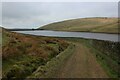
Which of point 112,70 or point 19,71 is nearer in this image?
point 19,71

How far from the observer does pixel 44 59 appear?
27.1 meters

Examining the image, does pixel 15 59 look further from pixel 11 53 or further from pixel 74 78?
pixel 74 78

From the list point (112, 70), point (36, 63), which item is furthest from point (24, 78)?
point (112, 70)

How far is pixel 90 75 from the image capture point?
71.5 feet

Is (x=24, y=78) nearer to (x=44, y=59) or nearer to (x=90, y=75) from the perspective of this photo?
(x=90, y=75)

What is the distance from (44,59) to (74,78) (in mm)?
7475

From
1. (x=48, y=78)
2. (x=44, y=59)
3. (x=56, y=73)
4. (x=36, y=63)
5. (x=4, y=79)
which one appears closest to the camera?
(x=4, y=79)

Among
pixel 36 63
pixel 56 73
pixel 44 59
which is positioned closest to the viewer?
pixel 56 73

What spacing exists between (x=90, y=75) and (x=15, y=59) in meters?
6.86

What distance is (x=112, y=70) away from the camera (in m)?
24.7

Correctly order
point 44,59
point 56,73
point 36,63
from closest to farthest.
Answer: point 56,73 → point 36,63 → point 44,59

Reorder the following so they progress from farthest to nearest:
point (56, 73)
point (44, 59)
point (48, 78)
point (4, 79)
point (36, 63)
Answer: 1. point (44, 59)
2. point (36, 63)
3. point (56, 73)
4. point (48, 78)
5. point (4, 79)

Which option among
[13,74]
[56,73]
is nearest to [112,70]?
[56,73]

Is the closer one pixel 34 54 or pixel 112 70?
pixel 112 70
